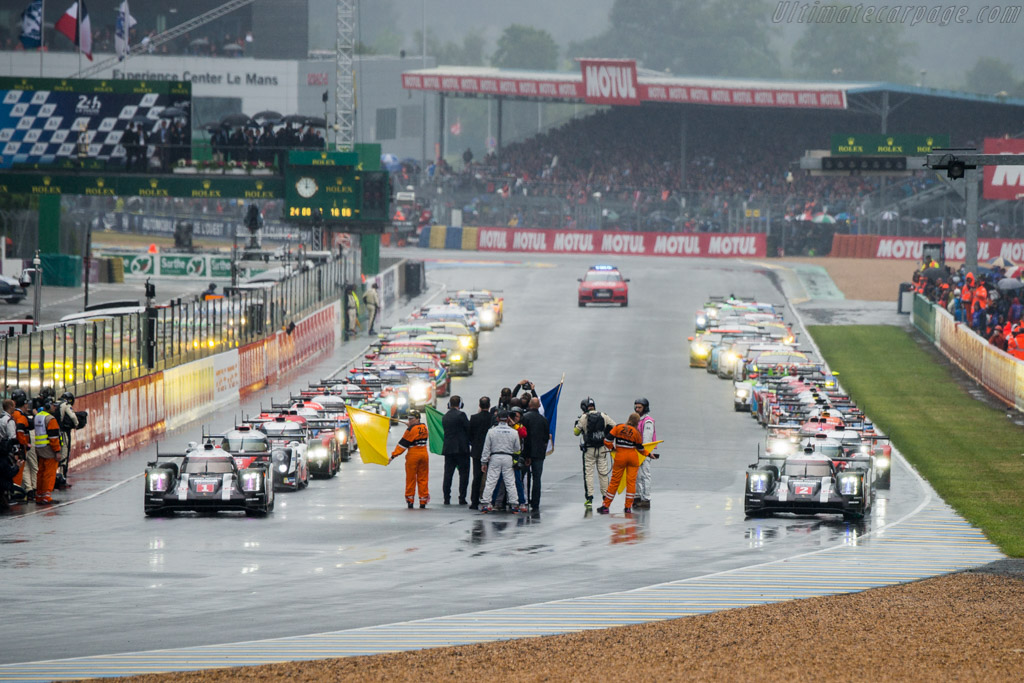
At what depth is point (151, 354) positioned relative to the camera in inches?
1388

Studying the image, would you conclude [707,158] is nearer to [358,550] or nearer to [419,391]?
[419,391]

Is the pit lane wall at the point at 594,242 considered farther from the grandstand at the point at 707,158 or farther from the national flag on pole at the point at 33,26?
the national flag on pole at the point at 33,26

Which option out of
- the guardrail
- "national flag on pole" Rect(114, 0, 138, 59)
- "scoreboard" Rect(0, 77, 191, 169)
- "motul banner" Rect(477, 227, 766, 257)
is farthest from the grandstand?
the guardrail

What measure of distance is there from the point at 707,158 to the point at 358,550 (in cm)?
7912

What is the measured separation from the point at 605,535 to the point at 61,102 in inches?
1479

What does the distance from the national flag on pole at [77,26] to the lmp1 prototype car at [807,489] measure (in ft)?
147

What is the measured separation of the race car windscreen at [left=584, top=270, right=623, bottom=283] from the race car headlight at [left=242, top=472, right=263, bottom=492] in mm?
42357

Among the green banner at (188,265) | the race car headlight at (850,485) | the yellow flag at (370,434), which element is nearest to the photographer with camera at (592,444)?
the race car headlight at (850,485)

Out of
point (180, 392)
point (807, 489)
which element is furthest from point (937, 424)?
point (180, 392)

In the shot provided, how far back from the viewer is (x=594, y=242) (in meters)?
86.9

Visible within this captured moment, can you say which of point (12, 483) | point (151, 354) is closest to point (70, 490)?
point (12, 483)

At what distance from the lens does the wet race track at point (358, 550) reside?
55.9 ft

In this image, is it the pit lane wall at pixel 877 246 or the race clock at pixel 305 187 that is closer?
the race clock at pixel 305 187

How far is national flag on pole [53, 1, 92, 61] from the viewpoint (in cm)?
6203
